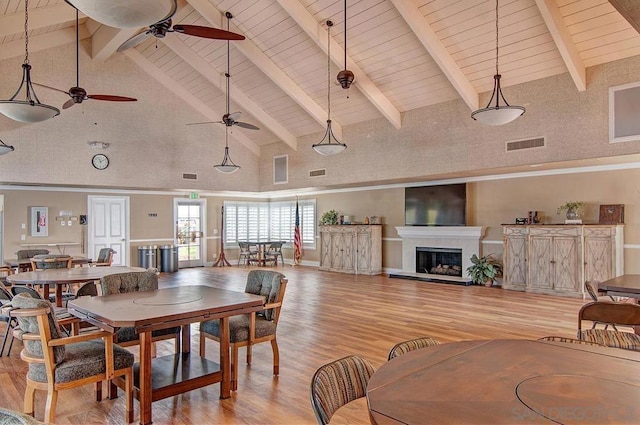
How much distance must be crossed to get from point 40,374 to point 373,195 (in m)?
10.2

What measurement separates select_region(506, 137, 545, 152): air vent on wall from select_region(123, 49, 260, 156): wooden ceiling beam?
8.22 m

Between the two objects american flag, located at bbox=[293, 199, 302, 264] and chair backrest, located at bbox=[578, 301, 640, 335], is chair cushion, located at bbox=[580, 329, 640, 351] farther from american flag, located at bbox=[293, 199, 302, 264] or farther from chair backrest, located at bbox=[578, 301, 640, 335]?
american flag, located at bbox=[293, 199, 302, 264]

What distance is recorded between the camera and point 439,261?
35.9ft

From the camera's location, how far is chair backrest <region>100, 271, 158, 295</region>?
4.14 m

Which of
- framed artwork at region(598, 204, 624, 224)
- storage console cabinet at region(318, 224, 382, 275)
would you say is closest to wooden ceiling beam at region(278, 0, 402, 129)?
storage console cabinet at region(318, 224, 382, 275)

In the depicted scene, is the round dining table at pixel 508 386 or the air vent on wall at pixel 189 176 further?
the air vent on wall at pixel 189 176

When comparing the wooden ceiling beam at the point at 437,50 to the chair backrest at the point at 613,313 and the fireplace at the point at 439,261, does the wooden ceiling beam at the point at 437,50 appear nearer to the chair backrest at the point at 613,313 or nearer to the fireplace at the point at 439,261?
the fireplace at the point at 439,261

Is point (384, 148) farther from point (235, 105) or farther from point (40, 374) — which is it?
point (40, 374)

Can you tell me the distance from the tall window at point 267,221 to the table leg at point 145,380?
11.1 meters

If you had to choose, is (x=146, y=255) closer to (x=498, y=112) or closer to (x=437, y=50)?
(x=437, y=50)

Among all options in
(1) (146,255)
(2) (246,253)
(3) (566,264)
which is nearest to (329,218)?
(2) (246,253)

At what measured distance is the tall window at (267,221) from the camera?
1436cm

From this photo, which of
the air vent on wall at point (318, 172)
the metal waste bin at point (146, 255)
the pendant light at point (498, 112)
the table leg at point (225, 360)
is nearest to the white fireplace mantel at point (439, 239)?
the air vent on wall at point (318, 172)

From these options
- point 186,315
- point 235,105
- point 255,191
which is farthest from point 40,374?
point 255,191
